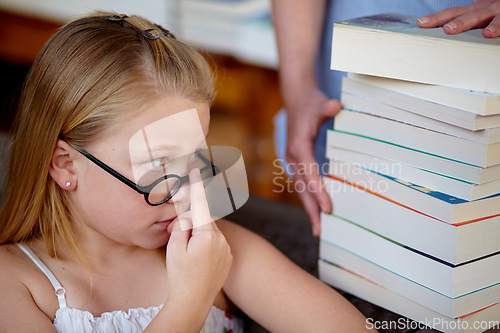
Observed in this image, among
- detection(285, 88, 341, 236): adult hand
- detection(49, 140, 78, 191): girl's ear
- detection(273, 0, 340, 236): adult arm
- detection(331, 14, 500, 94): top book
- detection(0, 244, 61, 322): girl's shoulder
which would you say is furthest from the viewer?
detection(273, 0, 340, 236): adult arm

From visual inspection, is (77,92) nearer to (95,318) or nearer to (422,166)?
(95,318)

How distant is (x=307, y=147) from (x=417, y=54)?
0.51m

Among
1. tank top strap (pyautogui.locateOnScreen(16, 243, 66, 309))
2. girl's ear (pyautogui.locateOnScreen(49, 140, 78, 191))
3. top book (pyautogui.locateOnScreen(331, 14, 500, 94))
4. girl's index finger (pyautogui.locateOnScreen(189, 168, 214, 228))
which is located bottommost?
tank top strap (pyautogui.locateOnScreen(16, 243, 66, 309))

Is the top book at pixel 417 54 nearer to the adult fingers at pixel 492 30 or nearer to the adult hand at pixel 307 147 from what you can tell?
the adult fingers at pixel 492 30

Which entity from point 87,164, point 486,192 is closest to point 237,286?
point 87,164

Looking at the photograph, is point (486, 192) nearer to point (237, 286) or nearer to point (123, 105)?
point (237, 286)

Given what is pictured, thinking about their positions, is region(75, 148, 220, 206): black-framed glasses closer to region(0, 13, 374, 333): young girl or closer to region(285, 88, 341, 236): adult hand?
region(0, 13, 374, 333): young girl

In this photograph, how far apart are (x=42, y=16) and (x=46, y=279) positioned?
9.47 ft

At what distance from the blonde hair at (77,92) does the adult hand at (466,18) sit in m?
0.46

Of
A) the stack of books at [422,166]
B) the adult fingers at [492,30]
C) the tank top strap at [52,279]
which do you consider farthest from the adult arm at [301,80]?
the tank top strap at [52,279]

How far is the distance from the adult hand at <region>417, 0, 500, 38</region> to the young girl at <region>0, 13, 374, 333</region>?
0.46m

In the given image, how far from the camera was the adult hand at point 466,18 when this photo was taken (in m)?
1.00

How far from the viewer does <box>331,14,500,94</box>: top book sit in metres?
0.94

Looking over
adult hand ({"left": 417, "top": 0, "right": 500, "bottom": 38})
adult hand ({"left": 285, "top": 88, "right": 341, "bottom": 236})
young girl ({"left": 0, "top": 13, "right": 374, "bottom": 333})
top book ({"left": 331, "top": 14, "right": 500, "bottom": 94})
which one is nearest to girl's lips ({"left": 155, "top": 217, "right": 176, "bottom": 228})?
young girl ({"left": 0, "top": 13, "right": 374, "bottom": 333})
